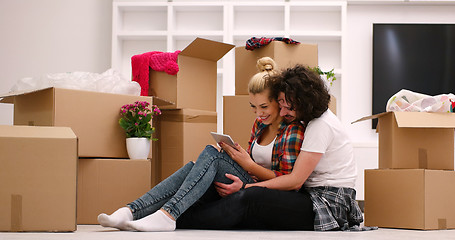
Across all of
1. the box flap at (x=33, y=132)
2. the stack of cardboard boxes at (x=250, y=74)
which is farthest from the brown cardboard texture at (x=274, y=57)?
the box flap at (x=33, y=132)

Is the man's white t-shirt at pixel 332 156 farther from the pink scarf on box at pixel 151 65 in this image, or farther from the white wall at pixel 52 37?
the white wall at pixel 52 37

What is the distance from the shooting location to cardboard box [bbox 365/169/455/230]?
2398 mm

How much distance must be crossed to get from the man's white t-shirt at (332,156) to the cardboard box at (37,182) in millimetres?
840

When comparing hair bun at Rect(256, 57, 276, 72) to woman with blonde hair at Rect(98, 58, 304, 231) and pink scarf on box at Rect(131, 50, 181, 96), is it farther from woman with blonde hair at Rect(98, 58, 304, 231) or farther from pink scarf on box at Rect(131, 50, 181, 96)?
pink scarf on box at Rect(131, 50, 181, 96)

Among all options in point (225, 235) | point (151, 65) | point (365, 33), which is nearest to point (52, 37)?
point (151, 65)

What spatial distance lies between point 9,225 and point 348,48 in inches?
120

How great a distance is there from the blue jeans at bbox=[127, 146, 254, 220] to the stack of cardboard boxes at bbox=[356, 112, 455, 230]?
0.65m

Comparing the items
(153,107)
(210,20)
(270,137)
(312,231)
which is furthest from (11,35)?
(312,231)

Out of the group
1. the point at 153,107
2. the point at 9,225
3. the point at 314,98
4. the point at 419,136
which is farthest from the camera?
the point at 153,107

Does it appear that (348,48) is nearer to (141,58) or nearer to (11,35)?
(141,58)

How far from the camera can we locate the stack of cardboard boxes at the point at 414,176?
2410mm

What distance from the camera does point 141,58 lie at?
10.1ft

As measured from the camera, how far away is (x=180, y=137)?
295cm

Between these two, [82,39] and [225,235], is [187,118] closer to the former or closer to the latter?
[225,235]
